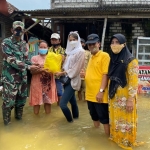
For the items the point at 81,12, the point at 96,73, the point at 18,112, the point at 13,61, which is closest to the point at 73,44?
the point at 96,73

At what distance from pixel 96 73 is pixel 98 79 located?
0.33 feet

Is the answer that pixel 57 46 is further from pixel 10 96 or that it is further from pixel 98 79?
pixel 98 79

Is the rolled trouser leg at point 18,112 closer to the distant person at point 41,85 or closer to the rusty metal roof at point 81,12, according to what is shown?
the distant person at point 41,85

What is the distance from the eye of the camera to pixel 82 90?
255 inches

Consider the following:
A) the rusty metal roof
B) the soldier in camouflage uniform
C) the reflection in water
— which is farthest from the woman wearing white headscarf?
the rusty metal roof

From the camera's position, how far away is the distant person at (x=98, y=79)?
3.34 meters

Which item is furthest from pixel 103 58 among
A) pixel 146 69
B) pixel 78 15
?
pixel 78 15

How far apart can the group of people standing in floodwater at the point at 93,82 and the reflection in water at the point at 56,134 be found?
167 millimetres

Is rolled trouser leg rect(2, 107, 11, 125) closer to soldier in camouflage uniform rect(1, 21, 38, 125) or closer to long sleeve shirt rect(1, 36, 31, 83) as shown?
soldier in camouflage uniform rect(1, 21, 38, 125)

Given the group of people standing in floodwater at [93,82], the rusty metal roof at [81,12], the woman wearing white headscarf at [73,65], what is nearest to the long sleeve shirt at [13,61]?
the group of people standing in floodwater at [93,82]

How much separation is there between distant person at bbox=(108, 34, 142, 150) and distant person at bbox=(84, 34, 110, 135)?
0.16 meters

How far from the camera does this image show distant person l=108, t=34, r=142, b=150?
2.95 metres

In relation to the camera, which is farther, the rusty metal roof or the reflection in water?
the rusty metal roof

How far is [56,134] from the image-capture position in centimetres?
388
